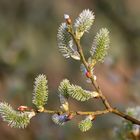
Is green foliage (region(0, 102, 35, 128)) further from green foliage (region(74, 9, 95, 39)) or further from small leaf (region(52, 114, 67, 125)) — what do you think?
green foliage (region(74, 9, 95, 39))

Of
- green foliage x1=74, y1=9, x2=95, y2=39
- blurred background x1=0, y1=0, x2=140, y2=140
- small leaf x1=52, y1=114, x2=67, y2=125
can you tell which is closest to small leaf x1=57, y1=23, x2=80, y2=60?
green foliage x1=74, y1=9, x2=95, y2=39

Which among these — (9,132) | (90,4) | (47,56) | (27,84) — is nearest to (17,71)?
(27,84)

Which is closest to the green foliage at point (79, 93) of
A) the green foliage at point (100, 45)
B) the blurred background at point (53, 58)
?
the green foliage at point (100, 45)

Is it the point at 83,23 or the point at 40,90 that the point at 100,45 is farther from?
the point at 40,90

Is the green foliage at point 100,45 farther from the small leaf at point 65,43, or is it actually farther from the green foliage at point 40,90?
the green foliage at point 40,90

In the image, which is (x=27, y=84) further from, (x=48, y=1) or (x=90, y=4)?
(x=90, y=4)

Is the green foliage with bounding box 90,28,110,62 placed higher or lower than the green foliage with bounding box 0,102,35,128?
higher
